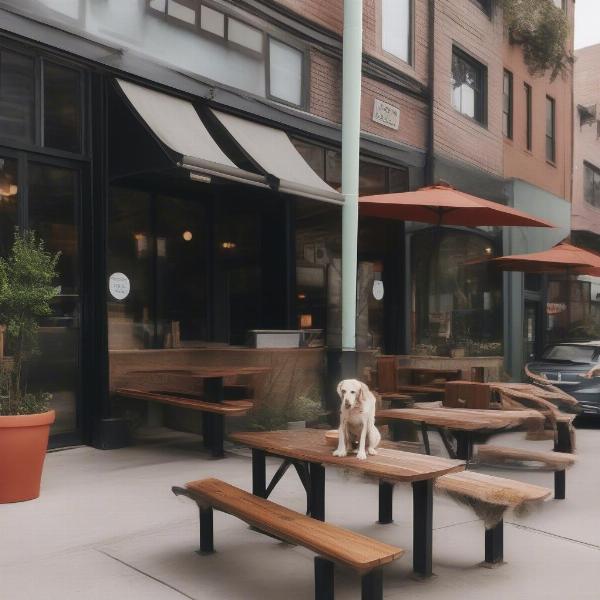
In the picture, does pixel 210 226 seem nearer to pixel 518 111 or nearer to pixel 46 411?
pixel 46 411

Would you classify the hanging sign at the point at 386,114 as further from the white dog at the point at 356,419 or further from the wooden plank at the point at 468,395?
the white dog at the point at 356,419

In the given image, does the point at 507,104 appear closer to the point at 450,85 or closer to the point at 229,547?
the point at 450,85

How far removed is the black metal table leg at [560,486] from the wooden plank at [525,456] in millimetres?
106

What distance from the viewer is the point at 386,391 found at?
962 centimetres

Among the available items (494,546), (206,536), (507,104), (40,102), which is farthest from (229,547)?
(507,104)

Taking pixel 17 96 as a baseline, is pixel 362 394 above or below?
below

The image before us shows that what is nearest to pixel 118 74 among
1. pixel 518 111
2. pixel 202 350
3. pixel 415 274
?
pixel 202 350

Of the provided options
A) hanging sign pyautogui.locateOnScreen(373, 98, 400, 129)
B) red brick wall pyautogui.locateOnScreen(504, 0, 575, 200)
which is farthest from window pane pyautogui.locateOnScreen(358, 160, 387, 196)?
red brick wall pyautogui.locateOnScreen(504, 0, 575, 200)

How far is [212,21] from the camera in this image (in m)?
9.77

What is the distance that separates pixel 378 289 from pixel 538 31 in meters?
8.74

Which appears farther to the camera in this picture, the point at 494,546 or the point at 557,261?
the point at 557,261

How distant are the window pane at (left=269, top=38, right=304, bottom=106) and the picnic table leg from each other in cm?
754

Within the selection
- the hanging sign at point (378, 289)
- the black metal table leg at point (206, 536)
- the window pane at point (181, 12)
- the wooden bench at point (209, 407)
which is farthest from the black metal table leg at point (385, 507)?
the hanging sign at point (378, 289)

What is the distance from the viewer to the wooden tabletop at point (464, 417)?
677 centimetres
